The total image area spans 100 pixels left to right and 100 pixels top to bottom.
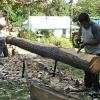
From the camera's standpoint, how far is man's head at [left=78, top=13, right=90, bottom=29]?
822 cm

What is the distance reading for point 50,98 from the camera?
18.1 ft

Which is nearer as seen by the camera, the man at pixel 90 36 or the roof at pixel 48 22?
the man at pixel 90 36

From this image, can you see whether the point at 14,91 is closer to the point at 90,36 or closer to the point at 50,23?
the point at 90,36

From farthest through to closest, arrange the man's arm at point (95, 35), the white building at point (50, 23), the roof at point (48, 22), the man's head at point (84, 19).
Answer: the roof at point (48, 22)
the white building at point (50, 23)
the man's arm at point (95, 35)
the man's head at point (84, 19)

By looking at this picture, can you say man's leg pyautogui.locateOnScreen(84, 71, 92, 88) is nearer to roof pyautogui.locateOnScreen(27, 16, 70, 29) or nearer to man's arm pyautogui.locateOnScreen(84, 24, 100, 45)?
man's arm pyautogui.locateOnScreen(84, 24, 100, 45)

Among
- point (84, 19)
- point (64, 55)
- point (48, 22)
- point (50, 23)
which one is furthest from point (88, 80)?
point (50, 23)

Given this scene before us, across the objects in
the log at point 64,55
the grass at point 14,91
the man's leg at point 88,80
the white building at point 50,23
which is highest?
the log at point 64,55

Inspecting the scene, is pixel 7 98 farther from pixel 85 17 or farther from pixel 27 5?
pixel 27 5

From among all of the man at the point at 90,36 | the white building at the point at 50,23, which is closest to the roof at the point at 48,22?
the white building at the point at 50,23

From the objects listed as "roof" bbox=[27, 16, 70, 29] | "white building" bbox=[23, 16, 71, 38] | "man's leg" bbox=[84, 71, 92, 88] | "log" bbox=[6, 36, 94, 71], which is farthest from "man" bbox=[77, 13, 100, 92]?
"roof" bbox=[27, 16, 70, 29]

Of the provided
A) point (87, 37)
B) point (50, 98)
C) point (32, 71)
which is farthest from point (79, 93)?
point (32, 71)

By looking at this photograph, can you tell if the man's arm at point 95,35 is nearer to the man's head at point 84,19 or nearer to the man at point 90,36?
the man at point 90,36

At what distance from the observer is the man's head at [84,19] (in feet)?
27.0

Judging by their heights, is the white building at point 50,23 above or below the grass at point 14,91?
below
